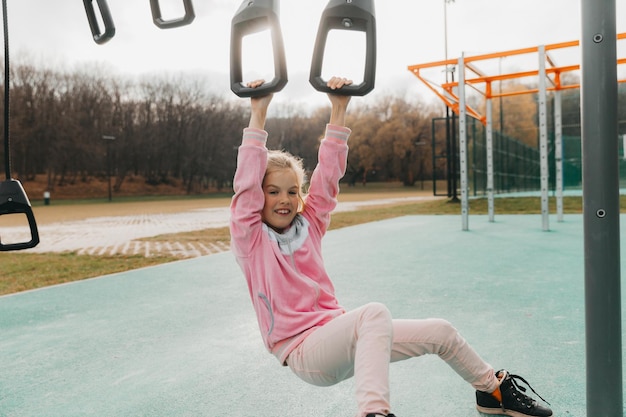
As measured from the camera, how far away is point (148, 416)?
2262mm

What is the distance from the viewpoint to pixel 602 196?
1551mm

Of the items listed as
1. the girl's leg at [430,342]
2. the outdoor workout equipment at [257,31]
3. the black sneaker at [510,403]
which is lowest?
the black sneaker at [510,403]

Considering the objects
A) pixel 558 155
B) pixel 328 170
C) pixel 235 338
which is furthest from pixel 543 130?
pixel 328 170

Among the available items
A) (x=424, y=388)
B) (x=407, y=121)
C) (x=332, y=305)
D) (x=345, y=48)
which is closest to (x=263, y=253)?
(x=332, y=305)

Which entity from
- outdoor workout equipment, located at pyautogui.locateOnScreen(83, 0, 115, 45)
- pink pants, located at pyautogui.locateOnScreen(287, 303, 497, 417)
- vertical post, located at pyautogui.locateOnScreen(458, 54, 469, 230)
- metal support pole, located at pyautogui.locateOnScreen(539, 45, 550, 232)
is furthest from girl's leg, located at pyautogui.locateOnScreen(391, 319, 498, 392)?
vertical post, located at pyautogui.locateOnScreen(458, 54, 469, 230)

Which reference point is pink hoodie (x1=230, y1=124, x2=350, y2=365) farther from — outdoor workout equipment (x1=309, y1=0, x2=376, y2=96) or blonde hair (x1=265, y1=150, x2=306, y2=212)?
outdoor workout equipment (x1=309, y1=0, x2=376, y2=96)

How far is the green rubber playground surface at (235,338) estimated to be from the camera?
2383 millimetres

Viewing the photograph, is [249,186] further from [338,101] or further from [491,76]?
[491,76]

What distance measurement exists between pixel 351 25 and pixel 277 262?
0.87m

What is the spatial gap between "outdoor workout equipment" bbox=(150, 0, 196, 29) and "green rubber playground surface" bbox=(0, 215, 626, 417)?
5.06 feet

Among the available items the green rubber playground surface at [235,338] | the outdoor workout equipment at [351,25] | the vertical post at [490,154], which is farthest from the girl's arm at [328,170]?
the vertical post at [490,154]

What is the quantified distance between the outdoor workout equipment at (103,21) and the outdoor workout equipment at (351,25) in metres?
0.65

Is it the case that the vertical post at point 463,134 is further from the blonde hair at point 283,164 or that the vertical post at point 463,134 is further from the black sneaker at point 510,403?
the blonde hair at point 283,164

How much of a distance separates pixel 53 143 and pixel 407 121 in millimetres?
31187
